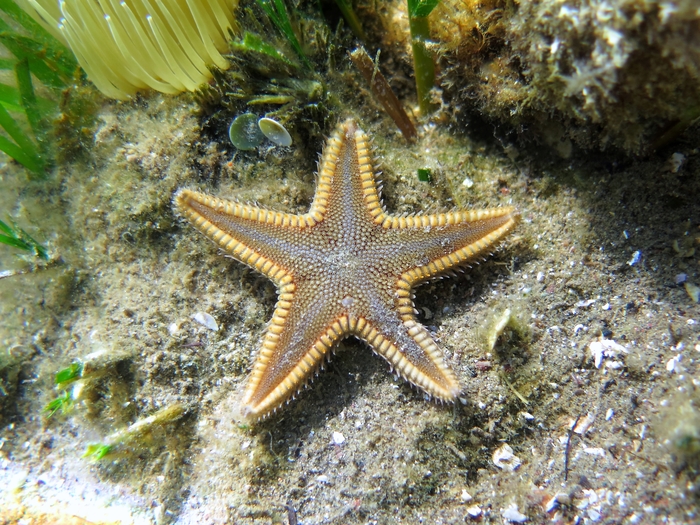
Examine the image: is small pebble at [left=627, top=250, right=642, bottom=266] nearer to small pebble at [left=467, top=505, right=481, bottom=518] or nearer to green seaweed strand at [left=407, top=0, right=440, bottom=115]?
green seaweed strand at [left=407, top=0, right=440, bottom=115]

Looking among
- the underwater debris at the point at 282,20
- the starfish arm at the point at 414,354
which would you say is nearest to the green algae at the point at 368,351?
the starfish arm at the point at 414,354

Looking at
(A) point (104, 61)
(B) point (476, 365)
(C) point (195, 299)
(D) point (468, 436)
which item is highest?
(A) point (104, 61)

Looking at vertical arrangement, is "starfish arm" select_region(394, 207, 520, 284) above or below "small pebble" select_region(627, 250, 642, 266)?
above

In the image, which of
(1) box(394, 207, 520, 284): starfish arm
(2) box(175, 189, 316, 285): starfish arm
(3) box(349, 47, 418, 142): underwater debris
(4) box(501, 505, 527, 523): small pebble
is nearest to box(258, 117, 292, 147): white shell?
(2) box(175, 189, 316, 285): starfish arm

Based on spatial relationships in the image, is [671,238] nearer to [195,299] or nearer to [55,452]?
[195,299]

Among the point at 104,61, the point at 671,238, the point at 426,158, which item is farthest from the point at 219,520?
the point at 671,238

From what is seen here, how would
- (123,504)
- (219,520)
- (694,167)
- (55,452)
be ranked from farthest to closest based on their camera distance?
(55,452)
(123,504)
(219,520)
(694,167)
